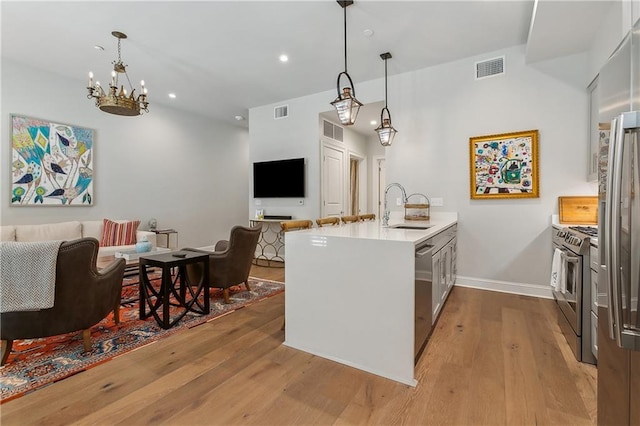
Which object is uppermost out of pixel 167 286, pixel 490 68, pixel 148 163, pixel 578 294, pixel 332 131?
pixel 490 68

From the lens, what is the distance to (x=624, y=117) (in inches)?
39.4

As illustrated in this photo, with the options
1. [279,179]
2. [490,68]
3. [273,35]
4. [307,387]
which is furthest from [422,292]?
[279,179]

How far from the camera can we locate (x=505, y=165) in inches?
153

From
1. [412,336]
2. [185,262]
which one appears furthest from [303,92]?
[412,336]

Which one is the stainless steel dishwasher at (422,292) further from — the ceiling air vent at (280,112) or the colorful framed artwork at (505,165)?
the ceiling air vent at (280,112)

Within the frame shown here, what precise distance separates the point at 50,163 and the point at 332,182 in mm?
4584

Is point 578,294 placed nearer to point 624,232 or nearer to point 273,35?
point 624,232

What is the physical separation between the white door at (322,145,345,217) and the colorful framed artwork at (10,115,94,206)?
3.96 m

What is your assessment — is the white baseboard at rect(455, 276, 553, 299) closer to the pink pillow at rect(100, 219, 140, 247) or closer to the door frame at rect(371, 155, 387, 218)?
the door frame at rect(371, 155, 387, 218)

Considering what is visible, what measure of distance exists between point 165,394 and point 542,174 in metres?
4.44

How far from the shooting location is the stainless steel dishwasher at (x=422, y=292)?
1.97 m

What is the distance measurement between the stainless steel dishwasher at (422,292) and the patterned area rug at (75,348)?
203 cm

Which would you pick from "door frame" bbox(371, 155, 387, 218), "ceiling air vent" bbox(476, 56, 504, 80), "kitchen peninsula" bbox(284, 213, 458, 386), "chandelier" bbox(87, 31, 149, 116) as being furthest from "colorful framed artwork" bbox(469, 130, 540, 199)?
"chandelier" bbox(87, 31, 149, 116)

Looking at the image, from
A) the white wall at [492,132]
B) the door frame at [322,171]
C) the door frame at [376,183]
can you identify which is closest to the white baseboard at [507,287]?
the white wall at [492,132]
